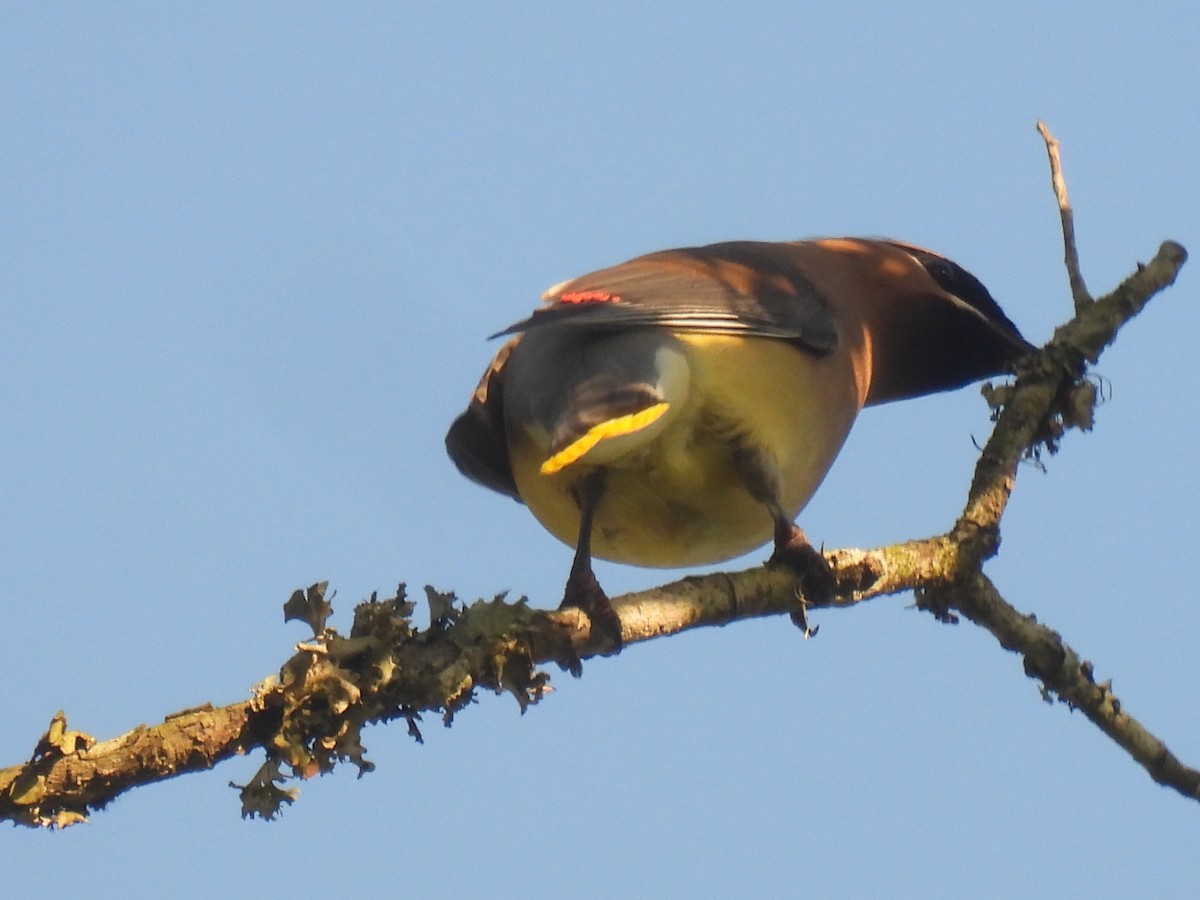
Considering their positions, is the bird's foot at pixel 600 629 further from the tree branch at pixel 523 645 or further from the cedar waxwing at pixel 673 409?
the cedar waxwing at pixel 673 409

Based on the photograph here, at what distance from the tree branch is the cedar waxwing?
11.2 inches

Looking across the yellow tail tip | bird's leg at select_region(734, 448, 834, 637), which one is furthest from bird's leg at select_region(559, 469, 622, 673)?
bird's leg at select_region(734, 448, 834, 637)

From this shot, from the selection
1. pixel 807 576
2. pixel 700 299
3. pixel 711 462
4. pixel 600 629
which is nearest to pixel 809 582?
pixel 807 576

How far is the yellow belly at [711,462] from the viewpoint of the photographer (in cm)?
445

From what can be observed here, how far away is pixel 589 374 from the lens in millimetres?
4316

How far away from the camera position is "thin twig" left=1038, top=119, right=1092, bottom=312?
467cm

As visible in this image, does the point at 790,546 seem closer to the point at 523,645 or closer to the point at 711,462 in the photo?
the point at 711,462

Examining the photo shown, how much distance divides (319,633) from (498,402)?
1.96 m

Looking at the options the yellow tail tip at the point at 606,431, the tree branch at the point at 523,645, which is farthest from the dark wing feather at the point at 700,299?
the tree branch at the point at 523,645

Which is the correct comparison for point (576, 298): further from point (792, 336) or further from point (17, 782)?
point (17, 782)

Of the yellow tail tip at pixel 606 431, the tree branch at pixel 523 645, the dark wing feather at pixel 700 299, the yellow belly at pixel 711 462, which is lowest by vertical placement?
the tree branch at pixel 523 645

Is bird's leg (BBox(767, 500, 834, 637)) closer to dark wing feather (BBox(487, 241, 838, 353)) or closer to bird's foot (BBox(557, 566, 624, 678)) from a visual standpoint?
bird's foot (BBox(557, 566, 624, 678))

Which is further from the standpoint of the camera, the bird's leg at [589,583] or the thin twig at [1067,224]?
the thin twig at [1067,224]

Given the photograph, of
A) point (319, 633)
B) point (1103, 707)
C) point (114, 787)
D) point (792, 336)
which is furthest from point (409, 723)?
point (792, 336)
